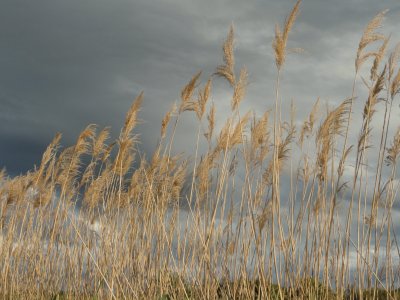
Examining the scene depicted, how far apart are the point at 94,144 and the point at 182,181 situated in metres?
1.03

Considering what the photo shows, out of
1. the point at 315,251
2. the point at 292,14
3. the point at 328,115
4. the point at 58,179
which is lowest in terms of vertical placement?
the point at 315,251

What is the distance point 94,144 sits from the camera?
17.9 ft

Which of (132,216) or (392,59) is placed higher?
(392,59)

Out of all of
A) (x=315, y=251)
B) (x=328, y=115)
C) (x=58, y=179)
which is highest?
(x=328, y=115)

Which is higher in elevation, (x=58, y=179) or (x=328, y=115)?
(x=328, y=115)

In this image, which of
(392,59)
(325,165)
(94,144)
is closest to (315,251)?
(325,165)

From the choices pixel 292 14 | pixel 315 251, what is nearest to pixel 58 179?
pixel 315 251

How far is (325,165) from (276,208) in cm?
93

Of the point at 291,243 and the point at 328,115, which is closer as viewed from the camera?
the point at 291,243

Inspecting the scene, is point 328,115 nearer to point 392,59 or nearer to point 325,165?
point 325,165

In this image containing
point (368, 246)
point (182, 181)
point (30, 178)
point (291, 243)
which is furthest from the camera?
point (30, 178)

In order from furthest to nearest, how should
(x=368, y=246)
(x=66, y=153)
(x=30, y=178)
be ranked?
(x=30, y=178) < (x=66, y=153) < (x=368, y=246)

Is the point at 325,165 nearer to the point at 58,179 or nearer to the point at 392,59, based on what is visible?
the point at 392,59

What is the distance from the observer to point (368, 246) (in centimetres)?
379
